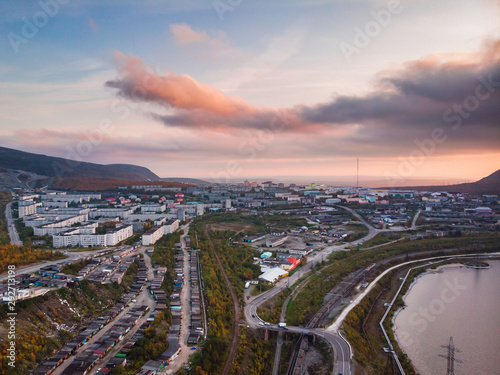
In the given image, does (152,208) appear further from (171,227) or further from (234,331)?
(234,331)

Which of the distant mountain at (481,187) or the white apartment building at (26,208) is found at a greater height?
the distant mountain at (481,187)

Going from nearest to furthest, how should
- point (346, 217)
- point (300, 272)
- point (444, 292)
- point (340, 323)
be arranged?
point (340, 323)
point (444, 292)
point (300, 272)
point (346, 217)

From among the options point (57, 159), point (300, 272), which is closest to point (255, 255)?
point (300, 272)

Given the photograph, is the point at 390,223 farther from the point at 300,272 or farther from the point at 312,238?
the point at 300,272

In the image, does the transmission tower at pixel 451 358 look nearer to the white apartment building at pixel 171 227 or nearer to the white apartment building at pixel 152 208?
the white apartment building at pixel 171 227

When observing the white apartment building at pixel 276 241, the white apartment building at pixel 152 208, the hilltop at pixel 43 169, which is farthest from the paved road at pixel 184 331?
the hilltop at pixel 43 169

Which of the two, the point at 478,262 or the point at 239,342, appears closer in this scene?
the point at 239,342

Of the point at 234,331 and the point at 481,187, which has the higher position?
the point at 481,187

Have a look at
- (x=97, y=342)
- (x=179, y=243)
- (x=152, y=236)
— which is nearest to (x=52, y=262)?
(x=152, y=236)
